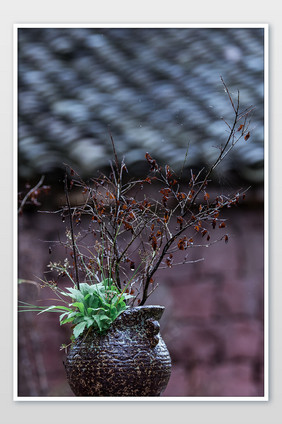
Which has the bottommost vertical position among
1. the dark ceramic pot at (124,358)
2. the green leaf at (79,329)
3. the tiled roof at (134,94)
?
the dark ceramic pot at (124,358)

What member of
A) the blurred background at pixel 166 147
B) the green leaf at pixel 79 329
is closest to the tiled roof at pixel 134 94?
the blurred background at pixel 166 147

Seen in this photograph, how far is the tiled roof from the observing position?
204 cm

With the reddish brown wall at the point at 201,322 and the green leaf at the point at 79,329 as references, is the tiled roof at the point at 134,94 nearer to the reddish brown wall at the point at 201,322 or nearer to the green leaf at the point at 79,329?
the reddish brown wall at the point at 201,322

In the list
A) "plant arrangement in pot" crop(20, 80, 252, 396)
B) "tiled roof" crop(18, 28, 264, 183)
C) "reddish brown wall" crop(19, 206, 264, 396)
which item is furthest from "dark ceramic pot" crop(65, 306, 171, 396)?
"tiled roof" crop(18, 28, 264, 183)

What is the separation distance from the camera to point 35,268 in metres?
2.00

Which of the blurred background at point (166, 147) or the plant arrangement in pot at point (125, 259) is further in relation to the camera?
the blurred background at point (166, 147)

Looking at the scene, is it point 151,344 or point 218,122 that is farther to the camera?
point 218,122

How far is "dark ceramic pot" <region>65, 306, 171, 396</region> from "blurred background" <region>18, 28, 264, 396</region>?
0.19 m

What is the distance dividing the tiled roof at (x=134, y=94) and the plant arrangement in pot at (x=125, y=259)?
0.18 ft

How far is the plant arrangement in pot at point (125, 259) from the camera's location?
1.77m

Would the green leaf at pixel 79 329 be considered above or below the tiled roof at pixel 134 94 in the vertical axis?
below
